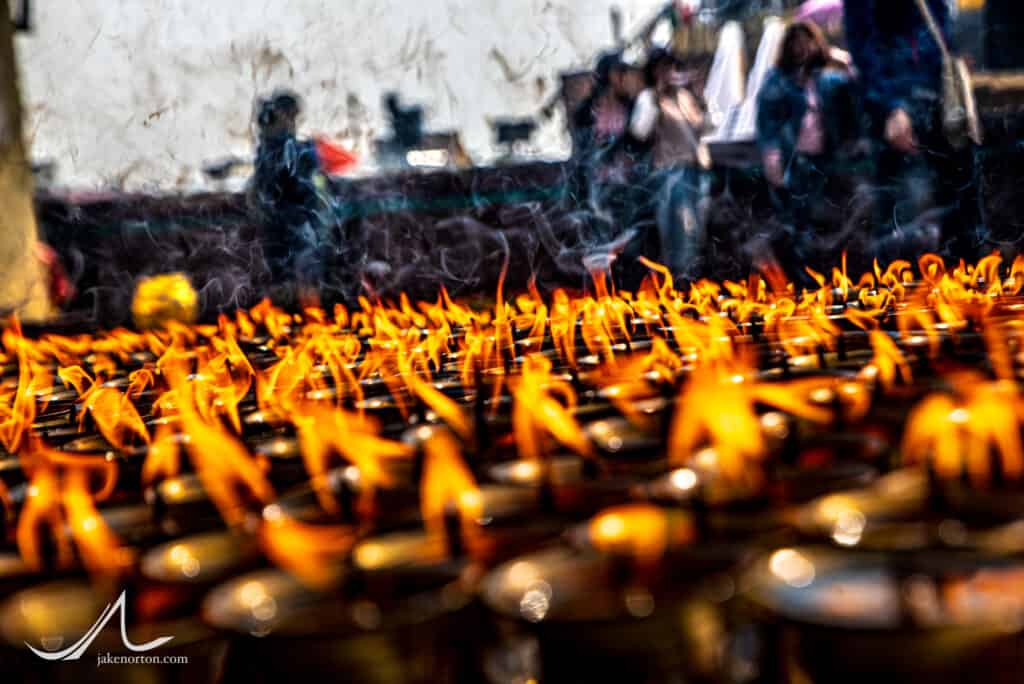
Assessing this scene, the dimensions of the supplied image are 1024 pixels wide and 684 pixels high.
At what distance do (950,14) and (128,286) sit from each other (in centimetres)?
490

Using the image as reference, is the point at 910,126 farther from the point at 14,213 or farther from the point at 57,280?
the point at 57,280

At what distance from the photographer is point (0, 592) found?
33.1 inches

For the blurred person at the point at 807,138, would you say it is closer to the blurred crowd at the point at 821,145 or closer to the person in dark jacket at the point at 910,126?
the blurred crowd at the point at 821,145

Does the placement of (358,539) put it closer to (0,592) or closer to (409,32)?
(0,592)

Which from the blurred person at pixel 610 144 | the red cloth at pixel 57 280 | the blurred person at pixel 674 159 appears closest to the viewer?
the blurred person at pixel 674 159

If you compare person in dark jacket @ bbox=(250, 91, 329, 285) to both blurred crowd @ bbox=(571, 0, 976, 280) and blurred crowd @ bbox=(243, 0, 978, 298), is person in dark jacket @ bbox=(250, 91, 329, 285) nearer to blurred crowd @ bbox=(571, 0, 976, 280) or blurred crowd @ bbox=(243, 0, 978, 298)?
blurred crowd @ bbox=(243, 0, 978, 298)

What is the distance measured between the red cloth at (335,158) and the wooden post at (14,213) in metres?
1.79

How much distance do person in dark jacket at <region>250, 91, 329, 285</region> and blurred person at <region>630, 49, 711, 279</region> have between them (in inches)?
67.3

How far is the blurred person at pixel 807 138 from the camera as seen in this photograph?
6004mm

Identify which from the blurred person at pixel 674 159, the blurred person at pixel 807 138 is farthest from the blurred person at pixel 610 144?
→ the blurred person at pixel 807 138

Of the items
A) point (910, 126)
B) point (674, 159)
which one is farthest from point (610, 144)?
point (910, 126)

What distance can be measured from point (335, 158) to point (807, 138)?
279 cm

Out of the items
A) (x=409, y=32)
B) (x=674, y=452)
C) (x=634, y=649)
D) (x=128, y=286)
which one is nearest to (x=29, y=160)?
(x=128, y=286)

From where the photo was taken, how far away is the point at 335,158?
23.4 feet
